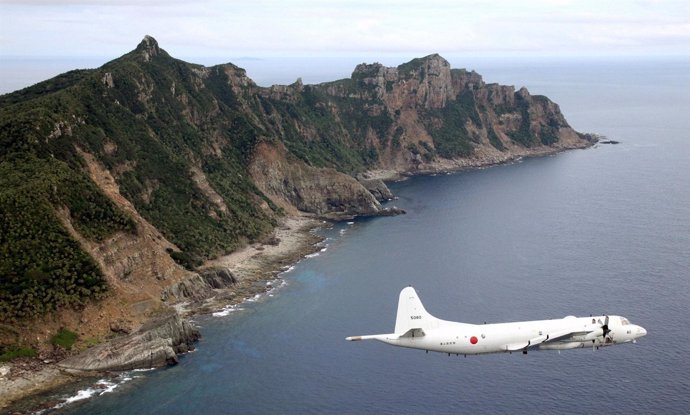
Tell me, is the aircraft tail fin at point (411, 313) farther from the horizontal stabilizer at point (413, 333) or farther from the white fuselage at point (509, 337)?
the white fuselage at point (509, 337)

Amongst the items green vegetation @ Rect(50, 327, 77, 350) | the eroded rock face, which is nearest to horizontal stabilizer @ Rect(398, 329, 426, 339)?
the eroded rock face

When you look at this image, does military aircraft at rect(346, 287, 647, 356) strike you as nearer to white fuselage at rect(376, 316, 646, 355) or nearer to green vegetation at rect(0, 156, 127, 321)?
white fuselage at rect(376, 316, 646, 355)

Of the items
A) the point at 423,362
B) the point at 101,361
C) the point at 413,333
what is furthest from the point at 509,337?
the point at 101,361

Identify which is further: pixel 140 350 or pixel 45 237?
pixel 45 237

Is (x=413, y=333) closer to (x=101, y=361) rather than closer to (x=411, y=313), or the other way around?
(x=411, y=313)

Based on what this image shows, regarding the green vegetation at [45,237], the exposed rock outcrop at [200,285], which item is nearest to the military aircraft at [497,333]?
the green vegetation at [45,237]

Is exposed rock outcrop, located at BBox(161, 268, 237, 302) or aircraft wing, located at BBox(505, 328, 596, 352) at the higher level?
aircraft wing, located at BBox(505, 328, 596, 352)
